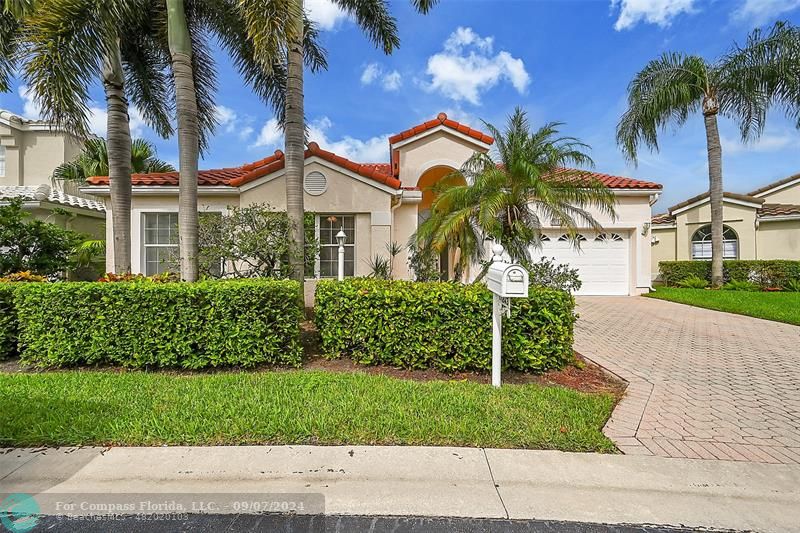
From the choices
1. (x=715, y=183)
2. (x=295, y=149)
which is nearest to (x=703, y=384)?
(x=295, y=149)

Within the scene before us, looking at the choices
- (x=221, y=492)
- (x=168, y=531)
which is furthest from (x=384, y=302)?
(x=168, y=531)

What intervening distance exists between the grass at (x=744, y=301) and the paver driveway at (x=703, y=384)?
0.77 metres

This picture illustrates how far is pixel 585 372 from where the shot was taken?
546 centimetres

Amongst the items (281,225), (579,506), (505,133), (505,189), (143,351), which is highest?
(505,133)

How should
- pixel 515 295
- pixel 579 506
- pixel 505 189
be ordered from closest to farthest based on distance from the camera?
pixel 579 506 → pixel 515 295 → pixel 505 189

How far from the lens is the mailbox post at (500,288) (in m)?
4.38

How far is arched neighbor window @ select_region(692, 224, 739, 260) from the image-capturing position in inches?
663

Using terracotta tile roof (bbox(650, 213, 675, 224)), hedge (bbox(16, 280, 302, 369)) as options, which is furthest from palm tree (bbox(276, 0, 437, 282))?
terracotta tile roof (bbox(650, 213, 675, 224))

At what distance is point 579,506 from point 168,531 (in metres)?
2.84

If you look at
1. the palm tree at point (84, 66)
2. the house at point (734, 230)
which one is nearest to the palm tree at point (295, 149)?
the palm tree at point (84, 66)

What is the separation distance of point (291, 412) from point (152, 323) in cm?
298

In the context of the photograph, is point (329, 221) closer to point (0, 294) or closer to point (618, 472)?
point (0, 294)

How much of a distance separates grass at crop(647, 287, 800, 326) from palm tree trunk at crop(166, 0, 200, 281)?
1400cm

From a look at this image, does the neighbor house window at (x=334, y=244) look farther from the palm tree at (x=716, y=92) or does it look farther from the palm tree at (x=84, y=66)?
the palm tree at (x=716, y=92)
